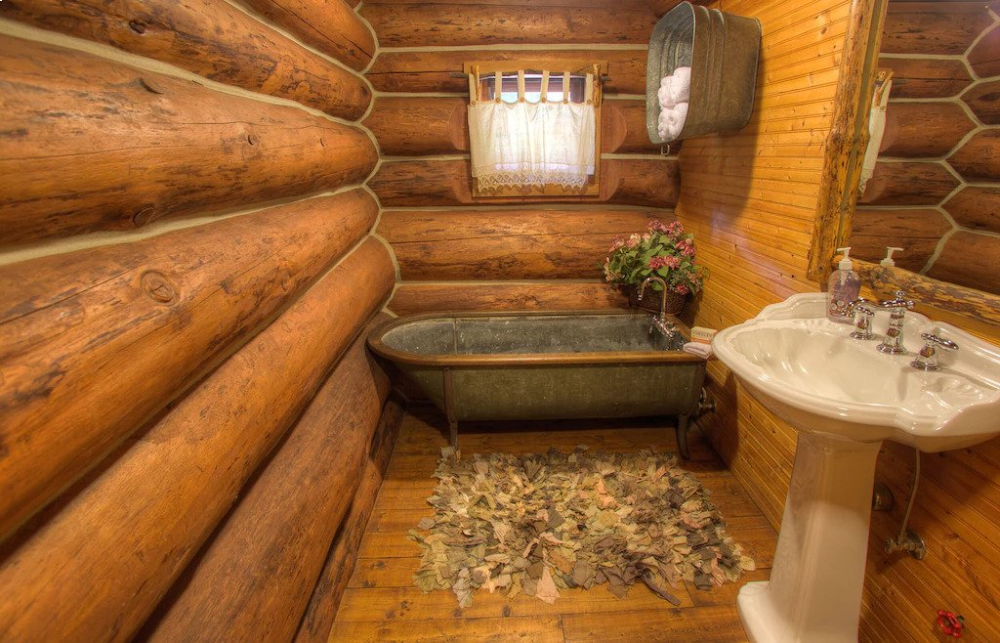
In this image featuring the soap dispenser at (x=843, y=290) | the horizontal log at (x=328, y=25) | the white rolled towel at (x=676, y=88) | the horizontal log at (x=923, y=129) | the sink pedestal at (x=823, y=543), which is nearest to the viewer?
the horizontal log at (x=923, y=129)

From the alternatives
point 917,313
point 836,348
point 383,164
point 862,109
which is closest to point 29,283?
point 836,348

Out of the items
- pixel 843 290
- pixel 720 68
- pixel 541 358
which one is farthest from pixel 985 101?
pixel 541 358

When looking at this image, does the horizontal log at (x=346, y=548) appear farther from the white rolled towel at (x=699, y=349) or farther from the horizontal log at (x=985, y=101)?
the horizontal log at (x=985, y=101)

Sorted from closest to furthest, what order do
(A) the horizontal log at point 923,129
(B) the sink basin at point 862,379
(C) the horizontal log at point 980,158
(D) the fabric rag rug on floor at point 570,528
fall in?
(B) the sink basin at point 862,379
(C) the horizontal log at point 980,158
(A) the horizontal log at point 923,129
(D) the fabric rag rug on floor at point 570,528

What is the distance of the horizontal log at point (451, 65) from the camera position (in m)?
2.88

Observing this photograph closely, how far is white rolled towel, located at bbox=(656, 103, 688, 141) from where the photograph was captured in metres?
2.32

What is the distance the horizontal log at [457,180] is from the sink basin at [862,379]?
1.59 meters

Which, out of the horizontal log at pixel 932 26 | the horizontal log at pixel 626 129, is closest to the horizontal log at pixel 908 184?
the horizontal log at pixel 932 26

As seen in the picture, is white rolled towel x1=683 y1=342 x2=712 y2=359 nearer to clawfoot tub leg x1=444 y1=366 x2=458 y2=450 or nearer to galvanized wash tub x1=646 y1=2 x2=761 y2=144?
galvanized wash tub x1=646 y1=2 x2=761 y2=144

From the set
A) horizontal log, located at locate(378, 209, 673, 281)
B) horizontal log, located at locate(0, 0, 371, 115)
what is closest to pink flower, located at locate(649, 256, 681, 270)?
horizontal log, located at locate(378, 209, 673, 281)

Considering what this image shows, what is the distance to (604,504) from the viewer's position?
2281 millimetres

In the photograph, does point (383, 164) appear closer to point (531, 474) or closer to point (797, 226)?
point (531, 474)

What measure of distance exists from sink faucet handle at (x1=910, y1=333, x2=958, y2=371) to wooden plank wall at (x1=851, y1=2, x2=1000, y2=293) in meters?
0.19

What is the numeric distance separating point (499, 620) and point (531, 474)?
0.80 meters
